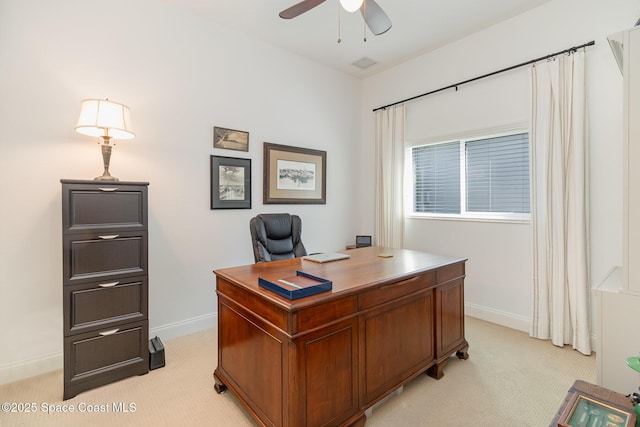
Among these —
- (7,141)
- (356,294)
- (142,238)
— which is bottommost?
(356,294)

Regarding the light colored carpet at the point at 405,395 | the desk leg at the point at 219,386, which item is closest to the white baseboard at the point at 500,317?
the light colored carpet at the point at 405,395

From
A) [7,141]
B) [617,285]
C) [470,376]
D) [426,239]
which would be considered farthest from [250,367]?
[426,239]

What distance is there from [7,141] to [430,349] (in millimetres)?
3321

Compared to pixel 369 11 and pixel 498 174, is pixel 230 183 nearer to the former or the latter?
pixel 369 11

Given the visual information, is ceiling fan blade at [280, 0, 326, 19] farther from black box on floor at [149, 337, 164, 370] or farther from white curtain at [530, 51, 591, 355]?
black box on floor at [149, 337, 164, 370]

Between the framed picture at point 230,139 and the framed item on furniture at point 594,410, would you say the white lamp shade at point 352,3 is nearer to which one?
the framed picture at point 230,139

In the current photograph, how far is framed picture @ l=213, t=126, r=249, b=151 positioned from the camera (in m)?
3.12

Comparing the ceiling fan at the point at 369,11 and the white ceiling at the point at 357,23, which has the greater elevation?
the white ceiling at the point at 357,23

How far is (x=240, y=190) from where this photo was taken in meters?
3.29

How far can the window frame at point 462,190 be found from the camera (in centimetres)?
307

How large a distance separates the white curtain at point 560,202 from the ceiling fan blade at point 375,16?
1629mm

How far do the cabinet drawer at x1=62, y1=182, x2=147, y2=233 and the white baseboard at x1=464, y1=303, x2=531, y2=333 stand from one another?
336 cm

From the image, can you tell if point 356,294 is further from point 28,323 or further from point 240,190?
point 28,323

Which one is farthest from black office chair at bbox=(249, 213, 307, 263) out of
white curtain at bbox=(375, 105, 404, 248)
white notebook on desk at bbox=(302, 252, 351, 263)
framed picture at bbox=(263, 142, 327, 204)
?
white curtain at bbox=(375, 105, 404, 248)
